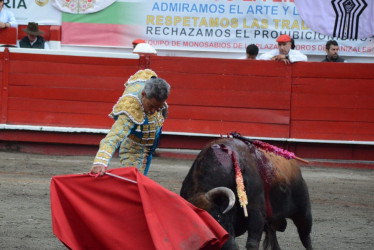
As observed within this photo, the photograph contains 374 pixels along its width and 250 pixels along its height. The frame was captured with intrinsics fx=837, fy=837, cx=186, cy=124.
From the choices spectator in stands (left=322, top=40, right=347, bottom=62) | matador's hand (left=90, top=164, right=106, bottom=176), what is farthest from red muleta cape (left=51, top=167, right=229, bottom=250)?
spectator in stands (left=322, top=40, right=347, bottom=62)

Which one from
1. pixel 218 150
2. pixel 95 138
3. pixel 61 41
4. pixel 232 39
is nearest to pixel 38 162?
pixel 95 138

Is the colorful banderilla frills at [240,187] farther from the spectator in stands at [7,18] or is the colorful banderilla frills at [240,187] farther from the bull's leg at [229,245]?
the spectator in stands at [7,18]

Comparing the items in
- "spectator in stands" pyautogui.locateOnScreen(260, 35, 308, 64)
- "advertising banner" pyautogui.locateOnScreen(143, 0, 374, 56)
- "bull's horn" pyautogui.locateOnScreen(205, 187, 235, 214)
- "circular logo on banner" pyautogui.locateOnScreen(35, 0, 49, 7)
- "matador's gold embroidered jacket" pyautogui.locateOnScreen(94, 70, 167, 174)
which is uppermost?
"circular logo on banner" pyautogui.locateOnScreen(35, 0, 49, 7)

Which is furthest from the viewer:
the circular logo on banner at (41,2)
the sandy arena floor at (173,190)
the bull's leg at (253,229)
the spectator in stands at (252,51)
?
the circular logo on banner at (41,2)

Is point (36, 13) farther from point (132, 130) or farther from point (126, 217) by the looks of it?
point (126, 217)

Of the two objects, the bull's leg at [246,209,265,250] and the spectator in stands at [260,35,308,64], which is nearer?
the bull's leg at [246,209,265,250]

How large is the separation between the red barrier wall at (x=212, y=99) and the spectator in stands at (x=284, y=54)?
0.07m

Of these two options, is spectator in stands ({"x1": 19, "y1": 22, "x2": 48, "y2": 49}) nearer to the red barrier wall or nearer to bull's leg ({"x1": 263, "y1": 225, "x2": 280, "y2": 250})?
the red barrier wall

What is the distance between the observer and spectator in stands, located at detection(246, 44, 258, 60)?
8.41 meters

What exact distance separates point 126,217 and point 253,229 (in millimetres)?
658

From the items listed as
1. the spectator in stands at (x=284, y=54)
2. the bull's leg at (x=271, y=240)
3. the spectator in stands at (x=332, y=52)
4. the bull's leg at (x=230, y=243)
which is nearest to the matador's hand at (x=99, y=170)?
the bull's leg at (x=230, y=243)

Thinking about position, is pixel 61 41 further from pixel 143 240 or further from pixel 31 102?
pixel 143 240

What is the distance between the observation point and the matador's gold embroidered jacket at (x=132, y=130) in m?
3.91

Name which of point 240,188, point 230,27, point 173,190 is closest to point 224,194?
point 240,188
